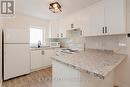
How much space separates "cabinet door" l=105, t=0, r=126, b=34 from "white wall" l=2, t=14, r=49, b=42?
122 inches

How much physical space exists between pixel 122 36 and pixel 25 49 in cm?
298

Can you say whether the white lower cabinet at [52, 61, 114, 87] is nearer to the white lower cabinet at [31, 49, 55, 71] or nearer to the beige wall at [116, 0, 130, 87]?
the beige wall at [116, 0, 130, 87]

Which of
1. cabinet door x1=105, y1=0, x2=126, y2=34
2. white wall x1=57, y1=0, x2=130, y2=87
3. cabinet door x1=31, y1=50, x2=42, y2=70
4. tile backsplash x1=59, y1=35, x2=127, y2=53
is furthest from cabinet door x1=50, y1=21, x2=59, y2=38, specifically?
cabinet door x1=105, y1=0, x2=126, y2=34

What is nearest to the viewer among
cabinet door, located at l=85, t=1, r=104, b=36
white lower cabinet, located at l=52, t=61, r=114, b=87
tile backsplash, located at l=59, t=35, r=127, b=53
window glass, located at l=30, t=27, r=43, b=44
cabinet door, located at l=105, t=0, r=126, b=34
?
white lower cabinet, located at l=52, t=61, r=114, b=87

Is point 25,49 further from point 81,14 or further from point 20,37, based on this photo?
point 81,14

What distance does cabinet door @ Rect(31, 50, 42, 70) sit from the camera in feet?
13.1

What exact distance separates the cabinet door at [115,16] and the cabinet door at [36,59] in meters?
2.78

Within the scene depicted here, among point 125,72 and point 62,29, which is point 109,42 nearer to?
point 125,72

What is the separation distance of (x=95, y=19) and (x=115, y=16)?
1.97 feet

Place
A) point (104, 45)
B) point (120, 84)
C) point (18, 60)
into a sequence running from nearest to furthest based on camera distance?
point (120, 84), point (104, 45), point (18, 60)

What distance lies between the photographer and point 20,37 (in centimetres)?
345

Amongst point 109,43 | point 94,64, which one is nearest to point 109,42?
point 109,43

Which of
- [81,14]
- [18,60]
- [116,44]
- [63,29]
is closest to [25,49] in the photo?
[18,60]

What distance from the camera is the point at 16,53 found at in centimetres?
331
